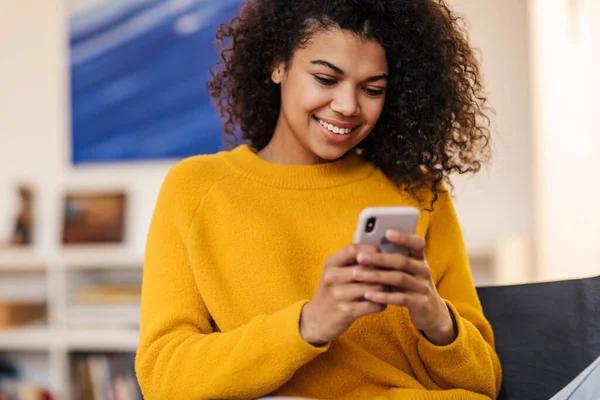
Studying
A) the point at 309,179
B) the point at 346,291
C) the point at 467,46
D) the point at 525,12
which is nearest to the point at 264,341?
the point at 346,291

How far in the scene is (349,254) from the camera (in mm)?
957

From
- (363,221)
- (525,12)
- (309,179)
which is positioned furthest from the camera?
(525,12)

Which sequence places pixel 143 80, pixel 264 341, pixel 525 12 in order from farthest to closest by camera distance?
pixel 143 80 → pixel 525 12 → pixel 264 341

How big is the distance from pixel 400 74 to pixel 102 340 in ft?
6.77

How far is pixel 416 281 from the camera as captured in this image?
1.00 metres

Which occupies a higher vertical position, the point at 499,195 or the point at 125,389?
the point at 499,195

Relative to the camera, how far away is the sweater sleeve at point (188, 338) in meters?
1.04

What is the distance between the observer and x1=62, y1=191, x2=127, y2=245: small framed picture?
321cm

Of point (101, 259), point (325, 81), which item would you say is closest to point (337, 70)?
point (325, 81)

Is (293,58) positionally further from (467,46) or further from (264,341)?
(264,341)

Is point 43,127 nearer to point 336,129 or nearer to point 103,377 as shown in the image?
point 103,377

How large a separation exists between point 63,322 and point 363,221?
8.03 feet

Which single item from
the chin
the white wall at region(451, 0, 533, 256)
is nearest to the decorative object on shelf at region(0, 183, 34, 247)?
the white wall at region(451, 0, 533, 256)

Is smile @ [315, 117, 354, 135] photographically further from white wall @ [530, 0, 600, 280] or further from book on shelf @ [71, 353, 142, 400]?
book on shelf @ [71, 353, 142, 400]
